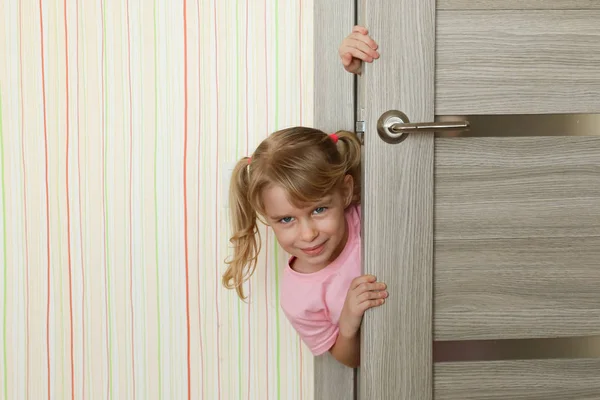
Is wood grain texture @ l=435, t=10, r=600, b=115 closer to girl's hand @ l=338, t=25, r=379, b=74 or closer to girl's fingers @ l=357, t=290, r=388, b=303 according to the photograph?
girl's hand @ l=338, t=25, r=379, b=74

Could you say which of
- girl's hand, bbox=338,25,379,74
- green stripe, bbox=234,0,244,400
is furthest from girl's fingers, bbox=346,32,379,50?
green stripe, bbox=234,0,244,400

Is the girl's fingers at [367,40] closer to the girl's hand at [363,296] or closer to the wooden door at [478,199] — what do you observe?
the wooden door at [478,199]

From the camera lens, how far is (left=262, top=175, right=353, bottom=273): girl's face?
4.57ft

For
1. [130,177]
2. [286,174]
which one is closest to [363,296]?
[286,174]

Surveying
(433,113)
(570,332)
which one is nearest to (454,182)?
(433,113)

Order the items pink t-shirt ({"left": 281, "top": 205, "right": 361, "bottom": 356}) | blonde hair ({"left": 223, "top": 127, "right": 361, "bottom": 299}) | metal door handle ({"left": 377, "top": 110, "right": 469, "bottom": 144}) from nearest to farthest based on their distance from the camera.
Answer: metal door handle ({"left": 377, "top": 110, "right": 469, "bottom": 144}), blonde hair ({"left": 223, "top": 127, "right": 361, "bottom": 299}), pink t-shirt ({"left": 281, "top": 205, "right": 361, "bottom": 356})

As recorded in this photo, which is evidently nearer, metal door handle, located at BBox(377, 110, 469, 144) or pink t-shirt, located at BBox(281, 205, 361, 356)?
metal door handle, located at BBox(377, 110, 469, 144)

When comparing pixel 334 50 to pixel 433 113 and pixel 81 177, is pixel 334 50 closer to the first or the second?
pixel 433 113

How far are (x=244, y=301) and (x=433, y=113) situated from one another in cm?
60

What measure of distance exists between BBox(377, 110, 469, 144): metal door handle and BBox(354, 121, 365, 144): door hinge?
5 centimetres

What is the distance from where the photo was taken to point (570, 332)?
4.51 ft

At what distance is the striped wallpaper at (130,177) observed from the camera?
153 centimetres

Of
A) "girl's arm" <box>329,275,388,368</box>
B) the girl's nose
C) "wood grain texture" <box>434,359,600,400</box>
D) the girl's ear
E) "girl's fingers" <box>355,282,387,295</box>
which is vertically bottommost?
"wood grain texture" <box>434,359,600,400</box>

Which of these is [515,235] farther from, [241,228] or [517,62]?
[241,228]
